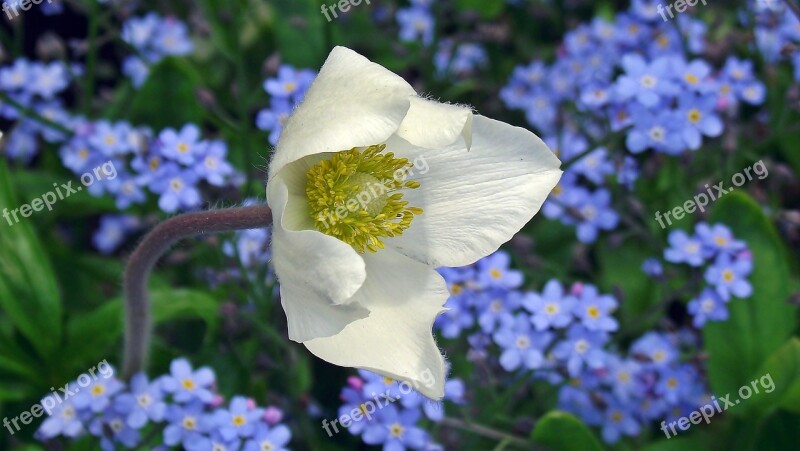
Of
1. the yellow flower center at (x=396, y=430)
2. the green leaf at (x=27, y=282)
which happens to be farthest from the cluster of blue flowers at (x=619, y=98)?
the green leaf at (x=27, y=282)

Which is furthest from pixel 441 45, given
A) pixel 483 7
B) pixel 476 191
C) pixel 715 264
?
pixel 476 191

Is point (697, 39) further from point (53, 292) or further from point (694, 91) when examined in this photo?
point (53, 292)

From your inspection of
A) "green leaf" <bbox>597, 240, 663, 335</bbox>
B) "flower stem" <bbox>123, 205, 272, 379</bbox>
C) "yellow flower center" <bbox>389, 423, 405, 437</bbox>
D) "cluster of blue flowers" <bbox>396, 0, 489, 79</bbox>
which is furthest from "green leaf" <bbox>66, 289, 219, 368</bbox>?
"cluster of blue flowers" <bbox>396, 0, 489, 79</bbox>

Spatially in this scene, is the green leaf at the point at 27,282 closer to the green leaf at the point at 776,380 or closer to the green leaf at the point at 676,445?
Answer: the green leaf at the point at 676,445

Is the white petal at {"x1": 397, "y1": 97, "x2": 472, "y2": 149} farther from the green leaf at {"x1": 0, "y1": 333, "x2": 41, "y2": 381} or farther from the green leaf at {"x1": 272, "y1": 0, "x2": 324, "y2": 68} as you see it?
the green leaf at {"x1": 272, "y1": 0, "x2": 324, "y2": 68}

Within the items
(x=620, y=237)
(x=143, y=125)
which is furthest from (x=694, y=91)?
(x=143, y=125)

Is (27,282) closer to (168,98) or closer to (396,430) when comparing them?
(168,98)
